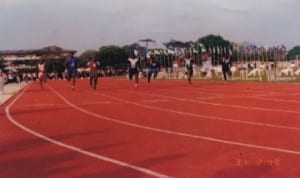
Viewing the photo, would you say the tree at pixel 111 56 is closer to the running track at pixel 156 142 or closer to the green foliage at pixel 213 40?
the green foliage at pixel 213 40

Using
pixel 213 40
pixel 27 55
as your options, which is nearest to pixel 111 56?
pixel 213 40

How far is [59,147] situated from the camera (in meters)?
9.20

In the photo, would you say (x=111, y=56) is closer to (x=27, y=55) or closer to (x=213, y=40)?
(x=213, y=40)

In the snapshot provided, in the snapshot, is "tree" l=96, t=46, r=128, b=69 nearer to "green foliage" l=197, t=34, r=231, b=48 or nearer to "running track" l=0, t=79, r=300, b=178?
"green foliage" l=197, t=34, r=231, b=48

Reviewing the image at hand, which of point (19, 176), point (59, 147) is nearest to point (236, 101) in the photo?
point (59, 147)

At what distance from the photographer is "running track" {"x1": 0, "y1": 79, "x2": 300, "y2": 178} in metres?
7.00

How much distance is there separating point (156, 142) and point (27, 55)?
154314mm

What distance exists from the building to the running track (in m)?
139

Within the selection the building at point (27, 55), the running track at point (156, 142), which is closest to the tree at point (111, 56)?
the building at point (27, 55)

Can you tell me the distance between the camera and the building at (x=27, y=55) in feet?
503

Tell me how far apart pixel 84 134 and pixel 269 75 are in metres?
24.9

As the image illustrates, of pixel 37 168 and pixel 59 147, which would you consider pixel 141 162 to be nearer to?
pixel 37 168

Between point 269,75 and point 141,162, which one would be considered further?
point 269,75

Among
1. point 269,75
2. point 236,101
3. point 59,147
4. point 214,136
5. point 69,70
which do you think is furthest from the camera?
point 269,75
